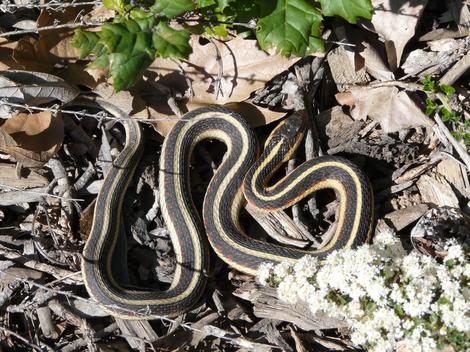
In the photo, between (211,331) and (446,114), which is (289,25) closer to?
(446,114)

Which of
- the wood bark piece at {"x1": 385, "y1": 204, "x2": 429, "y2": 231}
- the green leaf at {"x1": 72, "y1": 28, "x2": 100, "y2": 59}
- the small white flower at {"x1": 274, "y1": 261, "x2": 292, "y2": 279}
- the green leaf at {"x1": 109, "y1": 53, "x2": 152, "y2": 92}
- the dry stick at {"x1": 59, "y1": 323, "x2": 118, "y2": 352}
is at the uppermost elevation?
the green leaf at {"x1": 72, "y1": 28, "x2": 100, "y2": 59}

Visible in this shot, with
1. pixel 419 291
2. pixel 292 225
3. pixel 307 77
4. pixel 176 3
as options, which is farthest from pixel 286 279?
pixel 307 77

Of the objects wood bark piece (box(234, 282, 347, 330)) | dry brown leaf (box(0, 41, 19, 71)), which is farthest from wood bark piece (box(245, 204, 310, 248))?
dry brown leaf (box(0, 41, 19, 71))

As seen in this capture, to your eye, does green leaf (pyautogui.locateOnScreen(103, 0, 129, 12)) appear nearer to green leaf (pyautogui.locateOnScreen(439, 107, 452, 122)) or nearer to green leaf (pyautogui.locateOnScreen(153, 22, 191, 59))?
green leaf (pyautogui.locateOnScreen(153, 22, 191, 59))

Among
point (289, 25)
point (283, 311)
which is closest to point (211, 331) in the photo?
point (283, 311)

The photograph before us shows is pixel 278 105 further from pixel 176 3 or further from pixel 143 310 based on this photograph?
pixel 143 310

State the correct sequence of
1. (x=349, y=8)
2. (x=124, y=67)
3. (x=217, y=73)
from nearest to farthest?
(x=124, y=67)
(x=349, y=8)
(x=217, y=73)

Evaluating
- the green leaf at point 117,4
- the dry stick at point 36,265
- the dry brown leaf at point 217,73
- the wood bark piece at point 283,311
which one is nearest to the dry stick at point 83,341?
the dry stick at point 36,265
